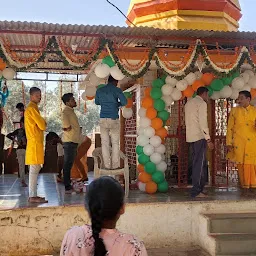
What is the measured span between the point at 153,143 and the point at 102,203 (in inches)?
223

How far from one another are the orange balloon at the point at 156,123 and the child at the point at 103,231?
18.5 ft

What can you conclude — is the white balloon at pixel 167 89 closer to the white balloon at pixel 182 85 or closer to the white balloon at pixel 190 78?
the white balloon at pixel 182 85

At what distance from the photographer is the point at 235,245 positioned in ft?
19.1

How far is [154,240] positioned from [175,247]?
355 millimetres

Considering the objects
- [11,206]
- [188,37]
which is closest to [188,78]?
[188,37]

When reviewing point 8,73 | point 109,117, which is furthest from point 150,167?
point 8,73

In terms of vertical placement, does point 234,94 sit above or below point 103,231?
above

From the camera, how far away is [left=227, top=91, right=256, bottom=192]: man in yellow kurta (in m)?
7.71

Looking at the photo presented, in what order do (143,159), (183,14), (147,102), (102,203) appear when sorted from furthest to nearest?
(183,14) → (147,102) → (143,159) → (102,203)

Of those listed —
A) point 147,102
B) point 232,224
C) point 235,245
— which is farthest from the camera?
point 147,102

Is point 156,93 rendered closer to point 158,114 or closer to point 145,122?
point 158,114

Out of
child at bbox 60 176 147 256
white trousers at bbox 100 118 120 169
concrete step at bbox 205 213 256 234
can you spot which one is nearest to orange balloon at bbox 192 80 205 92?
white trousers at bbox 100 118 120 169

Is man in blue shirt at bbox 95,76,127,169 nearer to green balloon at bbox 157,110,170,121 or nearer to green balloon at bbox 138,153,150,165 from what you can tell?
green balloon at bbox 138,153,150,165

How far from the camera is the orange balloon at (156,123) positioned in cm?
768
